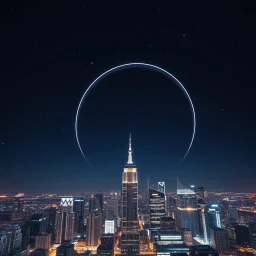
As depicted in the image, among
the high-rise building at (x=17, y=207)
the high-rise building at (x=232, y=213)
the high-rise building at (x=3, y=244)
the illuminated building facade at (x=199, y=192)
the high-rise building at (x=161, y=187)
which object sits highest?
the high-rise building at (x=161, y=187)

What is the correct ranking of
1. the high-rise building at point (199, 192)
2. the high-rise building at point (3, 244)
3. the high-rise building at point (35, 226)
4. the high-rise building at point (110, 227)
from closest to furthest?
the high-rise building at point (3, 244) < the high-rise building at point (35, 226) < the high-rise building at point (110, 227) < the high-rise building at point (199, 192)

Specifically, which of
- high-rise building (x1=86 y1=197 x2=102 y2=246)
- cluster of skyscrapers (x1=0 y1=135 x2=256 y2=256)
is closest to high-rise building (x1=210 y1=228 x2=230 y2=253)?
cluster of skyscrapers (x1=0 y1=135 x2=256 y2=256)

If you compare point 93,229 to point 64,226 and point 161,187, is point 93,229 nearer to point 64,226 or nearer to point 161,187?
point 64,226

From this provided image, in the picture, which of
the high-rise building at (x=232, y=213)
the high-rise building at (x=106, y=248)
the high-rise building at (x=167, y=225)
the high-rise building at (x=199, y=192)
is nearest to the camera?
the high-rise building at (x=106, y=248)

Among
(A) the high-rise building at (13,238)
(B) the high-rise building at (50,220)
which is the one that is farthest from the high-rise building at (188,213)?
(A) the high-rise building at (13,238)

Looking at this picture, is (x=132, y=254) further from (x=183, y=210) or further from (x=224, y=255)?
(x=183, y=210)

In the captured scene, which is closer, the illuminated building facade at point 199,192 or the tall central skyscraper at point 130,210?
the tall central skyscraper at point 130,210

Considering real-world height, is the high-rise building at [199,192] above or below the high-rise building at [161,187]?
below

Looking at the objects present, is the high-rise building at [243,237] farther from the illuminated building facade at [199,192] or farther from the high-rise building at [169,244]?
the illuminated building facade at [199,192]
